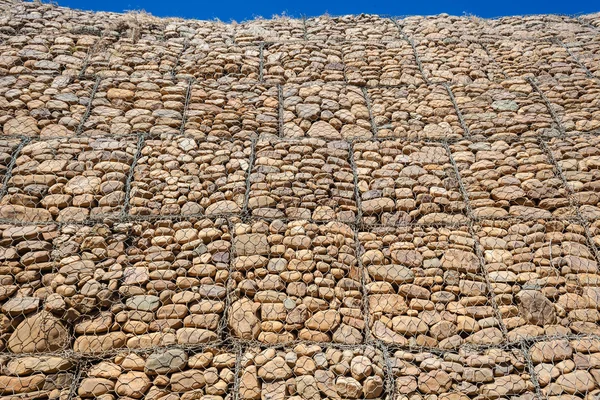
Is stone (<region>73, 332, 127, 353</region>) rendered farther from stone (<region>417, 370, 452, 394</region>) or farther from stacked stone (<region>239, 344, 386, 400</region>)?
stone (<region>417, 370, 452, 394</region>)

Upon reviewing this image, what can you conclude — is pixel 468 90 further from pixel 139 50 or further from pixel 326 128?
pixel 139 50

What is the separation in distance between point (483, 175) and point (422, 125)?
96 cm

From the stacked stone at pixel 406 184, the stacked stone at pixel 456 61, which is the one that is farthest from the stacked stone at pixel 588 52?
the stacked stone at pixel 406 184

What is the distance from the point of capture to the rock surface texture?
3.69 meters

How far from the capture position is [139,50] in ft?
21.6

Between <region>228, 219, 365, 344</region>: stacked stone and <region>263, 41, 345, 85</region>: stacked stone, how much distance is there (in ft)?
8.03

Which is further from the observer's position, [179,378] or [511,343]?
[511,343]

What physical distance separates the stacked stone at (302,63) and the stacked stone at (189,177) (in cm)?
143

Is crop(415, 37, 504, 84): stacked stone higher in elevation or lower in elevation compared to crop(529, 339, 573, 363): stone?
higher

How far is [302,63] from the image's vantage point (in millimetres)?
6531

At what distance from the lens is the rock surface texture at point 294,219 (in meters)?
3.69

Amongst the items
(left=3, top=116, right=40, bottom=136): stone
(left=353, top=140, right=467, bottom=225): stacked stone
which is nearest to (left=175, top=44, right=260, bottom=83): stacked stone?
(left=3, top=116, right=40, bottom=136): stone

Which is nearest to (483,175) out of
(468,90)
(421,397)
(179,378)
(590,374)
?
(468,90)

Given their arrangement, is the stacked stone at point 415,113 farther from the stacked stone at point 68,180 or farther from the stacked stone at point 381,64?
the stacked stone at point 68,180
